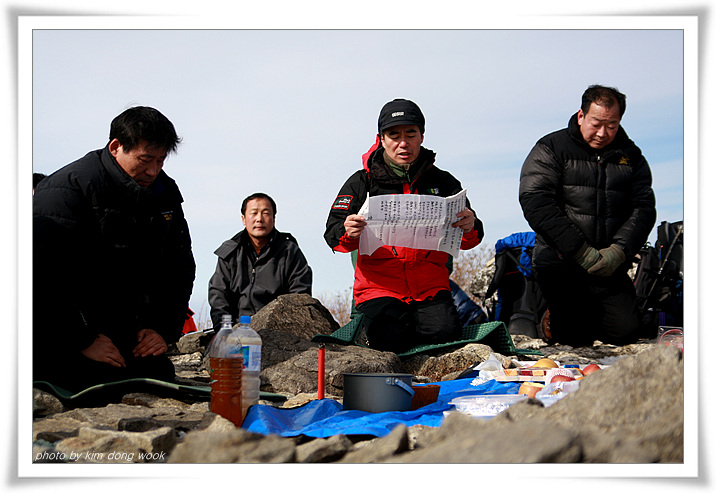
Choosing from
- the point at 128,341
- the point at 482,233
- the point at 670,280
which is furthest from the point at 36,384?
the point at 670,280

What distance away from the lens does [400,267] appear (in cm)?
538

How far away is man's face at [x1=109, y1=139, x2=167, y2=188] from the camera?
157 inches

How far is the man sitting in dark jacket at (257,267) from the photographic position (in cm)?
647

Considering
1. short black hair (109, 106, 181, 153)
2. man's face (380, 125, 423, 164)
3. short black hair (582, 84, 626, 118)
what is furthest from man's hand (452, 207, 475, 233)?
short black hair (109, 106, 181, 153)

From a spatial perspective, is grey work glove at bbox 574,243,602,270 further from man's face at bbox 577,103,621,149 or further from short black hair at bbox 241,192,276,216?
short black hair at bbox 241,192,276,216

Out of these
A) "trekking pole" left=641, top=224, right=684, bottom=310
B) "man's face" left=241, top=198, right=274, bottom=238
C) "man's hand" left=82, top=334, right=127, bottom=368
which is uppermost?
"man's face" left=241, top=198, right=274, bottom=238

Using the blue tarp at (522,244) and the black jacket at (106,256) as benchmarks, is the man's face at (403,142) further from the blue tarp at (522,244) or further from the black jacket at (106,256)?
the blue tarp at (522,244)

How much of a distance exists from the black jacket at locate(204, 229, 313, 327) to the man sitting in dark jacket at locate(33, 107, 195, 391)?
1955 millimetres

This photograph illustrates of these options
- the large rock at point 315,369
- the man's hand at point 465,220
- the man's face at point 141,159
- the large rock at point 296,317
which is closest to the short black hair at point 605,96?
the man's hand at point 465,220

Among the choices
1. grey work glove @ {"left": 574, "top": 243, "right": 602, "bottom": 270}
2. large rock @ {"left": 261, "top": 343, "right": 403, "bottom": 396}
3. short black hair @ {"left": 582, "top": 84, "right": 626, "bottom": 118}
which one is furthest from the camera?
grey work glove @ {"left": 574, "top": 243, "right": 602, "bottom": 270}

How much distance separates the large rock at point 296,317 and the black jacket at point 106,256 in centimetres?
113
